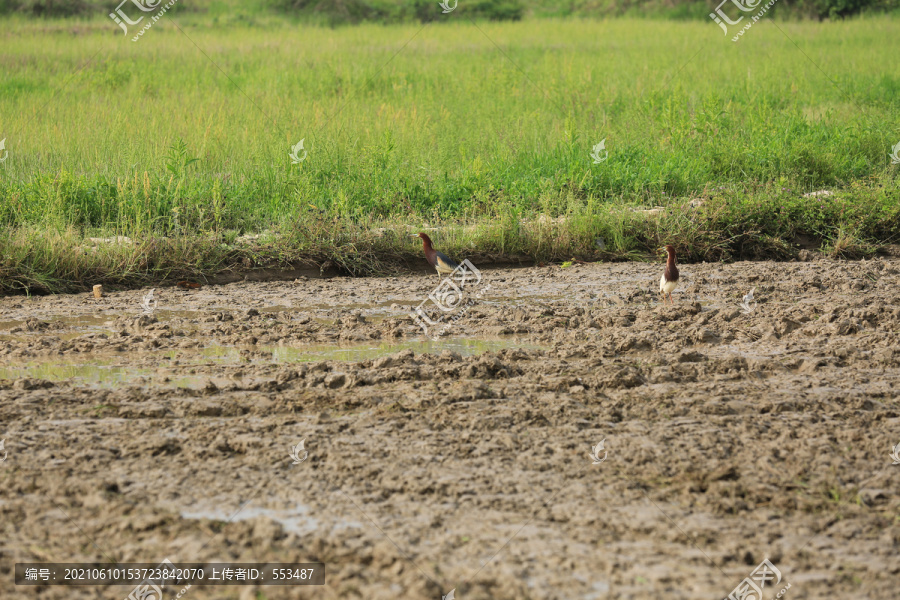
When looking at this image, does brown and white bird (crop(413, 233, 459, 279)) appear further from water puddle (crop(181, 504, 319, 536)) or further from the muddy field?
water puddle (crop(181, 504, 319, 536))

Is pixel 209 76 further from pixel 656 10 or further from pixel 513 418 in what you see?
pixel 656 10

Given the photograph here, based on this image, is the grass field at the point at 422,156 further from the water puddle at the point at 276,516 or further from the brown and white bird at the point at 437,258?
the water puddle at the point at 276,516

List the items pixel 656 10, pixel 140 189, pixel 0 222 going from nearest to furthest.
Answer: pixel 0 222 → pixel 140 189 → pixel 656 10

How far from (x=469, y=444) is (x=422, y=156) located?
18.4 feet

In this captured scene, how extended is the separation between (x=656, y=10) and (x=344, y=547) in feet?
84.2

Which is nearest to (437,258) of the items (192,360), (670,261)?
(670,261)

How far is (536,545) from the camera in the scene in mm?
2844

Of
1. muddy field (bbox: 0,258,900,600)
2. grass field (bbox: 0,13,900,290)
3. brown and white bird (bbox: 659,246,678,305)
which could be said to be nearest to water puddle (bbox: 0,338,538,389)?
muddy field (bbox: 0,258,900,600)

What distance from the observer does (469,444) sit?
11.9 ft

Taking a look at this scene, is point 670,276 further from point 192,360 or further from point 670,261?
point 192,360

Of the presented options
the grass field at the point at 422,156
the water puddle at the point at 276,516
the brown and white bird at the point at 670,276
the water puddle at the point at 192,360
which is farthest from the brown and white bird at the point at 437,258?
the water puddle at the point at 276,516

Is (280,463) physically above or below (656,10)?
below

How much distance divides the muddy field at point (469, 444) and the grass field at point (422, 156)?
4.50ft

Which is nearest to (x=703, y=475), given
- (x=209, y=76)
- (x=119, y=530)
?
(x=119, y=530)
